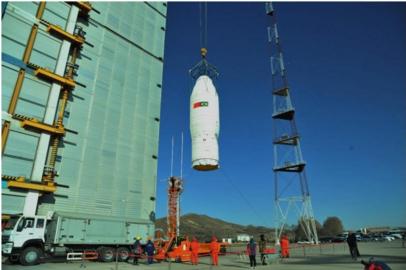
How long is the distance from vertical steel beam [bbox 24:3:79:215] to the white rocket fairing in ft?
30.2

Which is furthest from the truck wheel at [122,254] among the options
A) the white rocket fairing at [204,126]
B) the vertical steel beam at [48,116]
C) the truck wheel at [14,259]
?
the white rocket fairing at [204,126]

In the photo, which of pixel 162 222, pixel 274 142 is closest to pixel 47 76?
pixel 274 142

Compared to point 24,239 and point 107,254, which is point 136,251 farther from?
point 24,239

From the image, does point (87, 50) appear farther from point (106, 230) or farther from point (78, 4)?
point (106, 230)

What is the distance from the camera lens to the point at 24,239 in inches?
589

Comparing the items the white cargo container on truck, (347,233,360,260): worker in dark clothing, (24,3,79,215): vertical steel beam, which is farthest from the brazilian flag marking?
(347,233,360,260): worker in dark clothing

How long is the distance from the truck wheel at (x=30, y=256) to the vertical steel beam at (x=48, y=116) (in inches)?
140

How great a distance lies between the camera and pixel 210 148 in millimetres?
18109

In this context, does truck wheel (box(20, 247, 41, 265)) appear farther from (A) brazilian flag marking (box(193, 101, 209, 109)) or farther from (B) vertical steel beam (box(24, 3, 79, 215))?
(A) brazilian flag marking (box(193, 101, 209, 109))

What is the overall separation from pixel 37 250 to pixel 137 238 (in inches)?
258

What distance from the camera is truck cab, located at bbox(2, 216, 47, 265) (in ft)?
47.4

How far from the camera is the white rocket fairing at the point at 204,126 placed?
18016 mm

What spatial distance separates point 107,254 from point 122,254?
102 cm

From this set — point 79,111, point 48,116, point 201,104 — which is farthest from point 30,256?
point 201,104
